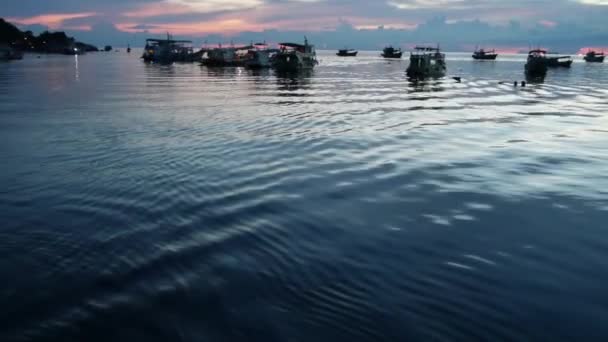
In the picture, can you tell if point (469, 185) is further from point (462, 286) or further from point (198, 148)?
point (198, 148)

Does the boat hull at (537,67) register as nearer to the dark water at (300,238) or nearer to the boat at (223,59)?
the boat at (223,59)

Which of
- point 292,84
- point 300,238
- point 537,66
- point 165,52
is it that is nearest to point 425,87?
point 292,84

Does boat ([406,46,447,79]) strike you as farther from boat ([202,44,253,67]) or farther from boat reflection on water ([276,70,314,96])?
boat ([202,44,253,67])

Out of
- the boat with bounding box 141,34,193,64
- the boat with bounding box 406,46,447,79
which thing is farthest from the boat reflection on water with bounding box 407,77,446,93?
the boat with bounding box 141,34,193,64

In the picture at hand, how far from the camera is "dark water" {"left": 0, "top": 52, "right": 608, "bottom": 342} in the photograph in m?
6.18

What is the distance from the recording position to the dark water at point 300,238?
6180 mm

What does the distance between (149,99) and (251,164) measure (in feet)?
84.4

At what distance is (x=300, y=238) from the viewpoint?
29.8 ft

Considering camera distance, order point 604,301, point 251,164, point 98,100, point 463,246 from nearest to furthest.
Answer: point 604,301 < point 463,246 < point 251,164 < point 98,100

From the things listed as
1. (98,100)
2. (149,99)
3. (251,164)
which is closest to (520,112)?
(251,164)

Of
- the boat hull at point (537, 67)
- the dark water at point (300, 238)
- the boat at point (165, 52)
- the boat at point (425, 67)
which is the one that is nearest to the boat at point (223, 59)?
the boat at point (165, 52)

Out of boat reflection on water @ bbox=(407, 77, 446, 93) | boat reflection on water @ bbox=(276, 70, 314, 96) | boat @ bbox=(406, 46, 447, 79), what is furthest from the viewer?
boat @ bbox=(406, 46, 447, 79)

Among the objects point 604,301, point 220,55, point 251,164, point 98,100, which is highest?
point 220,55

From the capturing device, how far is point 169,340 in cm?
570
